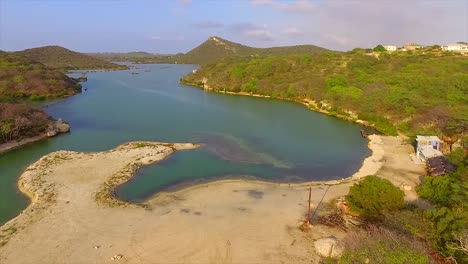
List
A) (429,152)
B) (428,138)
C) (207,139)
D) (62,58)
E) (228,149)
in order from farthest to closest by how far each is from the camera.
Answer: (62,58), (207,139), (228,149), (428,138), (429,152)

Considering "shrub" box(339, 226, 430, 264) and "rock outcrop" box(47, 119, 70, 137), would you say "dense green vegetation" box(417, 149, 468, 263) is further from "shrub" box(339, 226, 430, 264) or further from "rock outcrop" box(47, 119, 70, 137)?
"rock outcrop" box(47, 119, 70, 137)

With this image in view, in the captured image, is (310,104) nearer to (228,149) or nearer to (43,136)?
(228,149)

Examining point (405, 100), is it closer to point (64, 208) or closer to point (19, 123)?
point (64, 208)

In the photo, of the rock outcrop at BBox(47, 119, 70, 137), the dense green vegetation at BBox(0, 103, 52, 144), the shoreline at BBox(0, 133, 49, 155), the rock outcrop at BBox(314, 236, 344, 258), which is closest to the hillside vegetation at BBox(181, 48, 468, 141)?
the rock outcrop at BBox(314, 236, 344, 258)

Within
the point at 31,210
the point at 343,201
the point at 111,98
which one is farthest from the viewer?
the point at 111,98

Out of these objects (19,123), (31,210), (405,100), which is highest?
(405,100)

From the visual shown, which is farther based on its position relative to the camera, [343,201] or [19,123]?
[19,123]

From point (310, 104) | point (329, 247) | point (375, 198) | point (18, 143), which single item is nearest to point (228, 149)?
point (375, 198)

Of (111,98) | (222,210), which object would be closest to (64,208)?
(222,210)

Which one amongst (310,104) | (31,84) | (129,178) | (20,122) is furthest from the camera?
(31,84)
